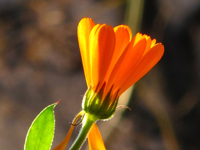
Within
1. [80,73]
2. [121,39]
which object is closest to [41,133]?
[121,39]

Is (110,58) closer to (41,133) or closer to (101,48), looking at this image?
(101,48)

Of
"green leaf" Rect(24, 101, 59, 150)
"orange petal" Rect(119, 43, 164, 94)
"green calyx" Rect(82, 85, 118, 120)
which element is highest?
"orange petal" Rect(119, 43, 164, 94)

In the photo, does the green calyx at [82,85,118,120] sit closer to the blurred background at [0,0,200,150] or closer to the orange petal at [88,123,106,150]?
the orange petal at [88,123,106,150]

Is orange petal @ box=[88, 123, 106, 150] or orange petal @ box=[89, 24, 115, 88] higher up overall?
orange petal @ box=[89, 24, 115, 88]

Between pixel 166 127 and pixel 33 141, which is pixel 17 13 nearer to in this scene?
pixel 166 127

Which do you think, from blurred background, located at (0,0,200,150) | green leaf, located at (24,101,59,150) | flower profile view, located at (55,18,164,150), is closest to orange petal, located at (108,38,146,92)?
flower profile view, located at (55,18,164,150)

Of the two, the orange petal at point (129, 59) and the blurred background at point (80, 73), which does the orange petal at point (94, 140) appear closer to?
the orange petal at point (129, 59)
